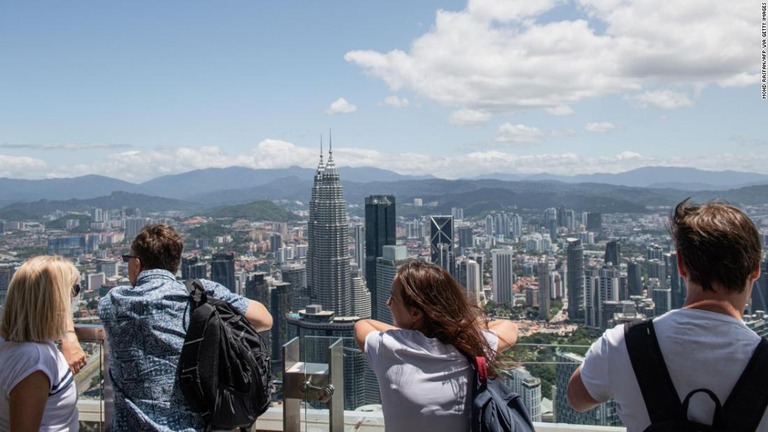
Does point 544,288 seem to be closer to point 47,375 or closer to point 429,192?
point 429,192

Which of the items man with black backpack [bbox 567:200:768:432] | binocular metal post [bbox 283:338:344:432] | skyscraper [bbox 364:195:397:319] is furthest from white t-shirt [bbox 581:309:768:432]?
skyscraper [bbox 364:195:397:319]

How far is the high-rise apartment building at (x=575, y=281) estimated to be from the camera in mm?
36469

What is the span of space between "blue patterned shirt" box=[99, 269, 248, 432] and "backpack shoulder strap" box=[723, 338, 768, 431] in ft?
4.38

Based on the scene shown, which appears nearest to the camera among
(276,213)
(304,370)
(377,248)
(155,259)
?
(155,259)

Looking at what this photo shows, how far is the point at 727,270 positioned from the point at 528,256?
5453 cm

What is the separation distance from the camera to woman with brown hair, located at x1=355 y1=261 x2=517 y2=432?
1.41 meters

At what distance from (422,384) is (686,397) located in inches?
22.9

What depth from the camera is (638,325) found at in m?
1.18

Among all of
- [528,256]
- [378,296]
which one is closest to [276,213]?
[378,296]

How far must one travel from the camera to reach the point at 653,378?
1121 mm

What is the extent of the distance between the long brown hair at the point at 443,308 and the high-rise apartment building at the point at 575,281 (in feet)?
117

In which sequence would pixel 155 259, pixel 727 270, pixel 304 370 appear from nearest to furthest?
pixel 727 270 → pixel 155 259 → pixel 304 370

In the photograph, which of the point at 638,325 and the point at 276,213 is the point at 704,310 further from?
the point at 276,213

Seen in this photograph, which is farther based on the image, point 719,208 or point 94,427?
point 94,427
